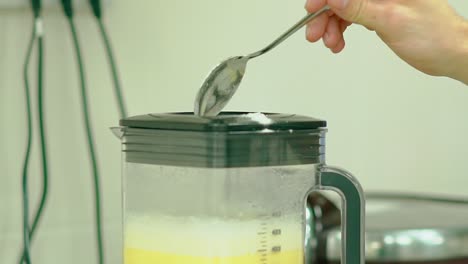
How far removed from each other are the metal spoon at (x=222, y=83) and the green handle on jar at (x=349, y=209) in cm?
10

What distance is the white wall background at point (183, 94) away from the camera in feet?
3.06

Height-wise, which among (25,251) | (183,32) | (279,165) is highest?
(183,32)

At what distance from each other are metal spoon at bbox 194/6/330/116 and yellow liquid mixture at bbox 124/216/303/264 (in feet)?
0.28

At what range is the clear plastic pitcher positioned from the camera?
0.58 meters

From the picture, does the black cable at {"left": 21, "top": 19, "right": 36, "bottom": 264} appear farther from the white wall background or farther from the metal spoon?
the metal spoon

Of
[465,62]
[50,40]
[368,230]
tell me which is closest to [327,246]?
[368,230]

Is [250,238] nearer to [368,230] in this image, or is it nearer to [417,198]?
[368,230]

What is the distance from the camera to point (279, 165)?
0.60 m

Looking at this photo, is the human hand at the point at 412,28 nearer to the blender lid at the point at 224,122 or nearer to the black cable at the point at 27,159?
the blender lid at the point at 224,122

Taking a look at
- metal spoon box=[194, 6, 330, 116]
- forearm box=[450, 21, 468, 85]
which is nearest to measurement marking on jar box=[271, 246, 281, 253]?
metal spoon box=[194, 6, 330, 116]

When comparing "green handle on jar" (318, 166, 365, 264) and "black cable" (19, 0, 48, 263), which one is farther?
"black cable" (19, 0, 48, 263)

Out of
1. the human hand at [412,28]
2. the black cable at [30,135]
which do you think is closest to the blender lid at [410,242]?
the human hand at [412,28]

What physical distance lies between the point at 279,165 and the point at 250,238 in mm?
50

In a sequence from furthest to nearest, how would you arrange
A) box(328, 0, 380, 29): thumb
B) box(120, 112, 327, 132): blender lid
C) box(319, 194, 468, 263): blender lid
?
box(319, 194, 468, 263): blender lid
box(328, 0, 380, 29): thumb
box(120, 112, 327, 132): blender lid
